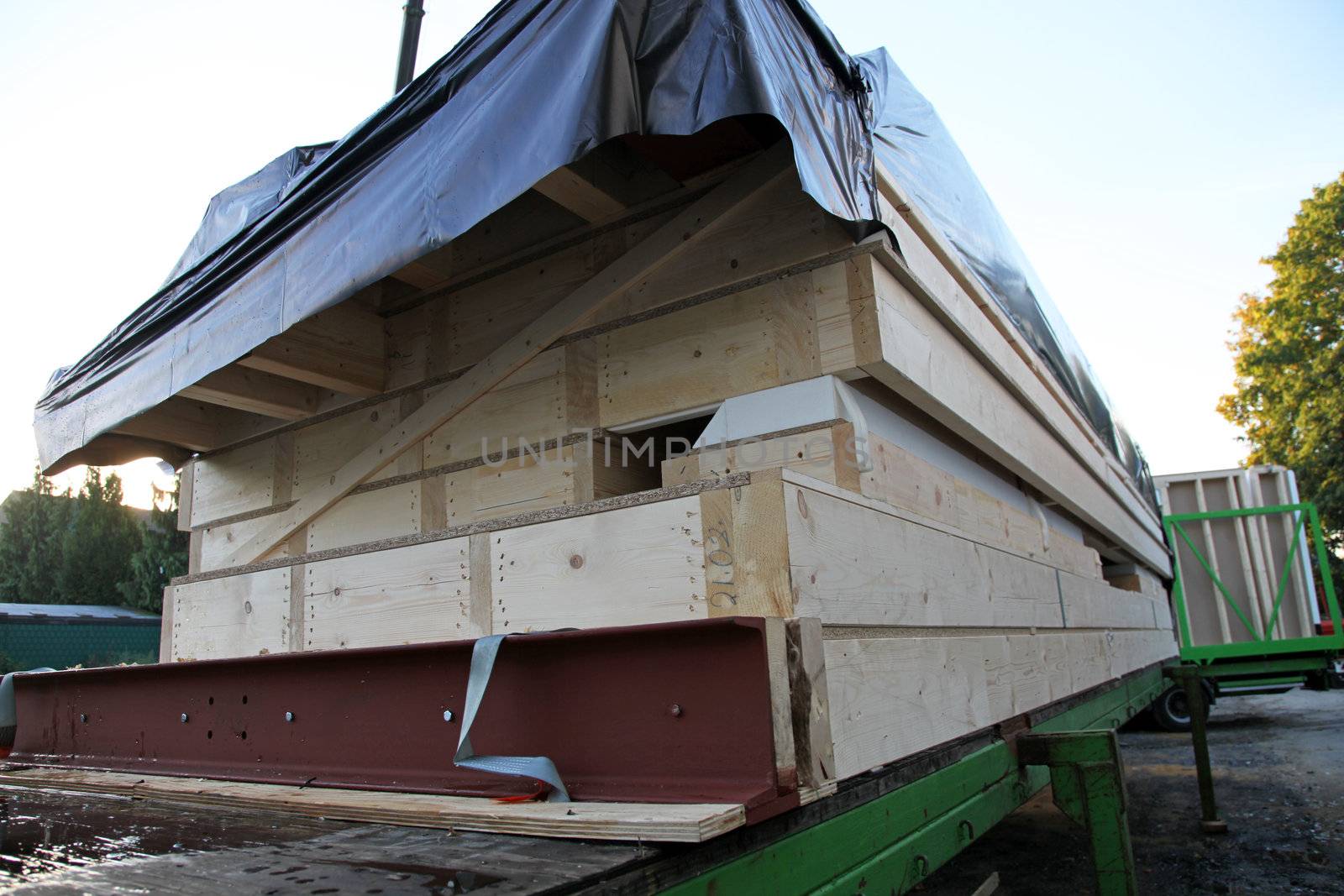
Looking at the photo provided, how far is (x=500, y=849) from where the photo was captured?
1.47m

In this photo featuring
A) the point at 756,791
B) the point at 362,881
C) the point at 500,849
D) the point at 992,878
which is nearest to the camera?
the point at 362,881

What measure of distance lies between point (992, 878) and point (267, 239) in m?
3.47

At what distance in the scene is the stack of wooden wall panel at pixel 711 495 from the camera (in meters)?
2.27

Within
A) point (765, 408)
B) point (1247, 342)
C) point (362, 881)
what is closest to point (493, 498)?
point (765, 408)

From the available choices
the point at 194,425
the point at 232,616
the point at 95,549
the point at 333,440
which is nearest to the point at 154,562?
the point at 95,549

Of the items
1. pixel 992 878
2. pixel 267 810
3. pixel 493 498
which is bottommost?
pixel 992 878

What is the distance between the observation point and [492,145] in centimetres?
285

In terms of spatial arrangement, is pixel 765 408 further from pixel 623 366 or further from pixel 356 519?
pixel 356 519

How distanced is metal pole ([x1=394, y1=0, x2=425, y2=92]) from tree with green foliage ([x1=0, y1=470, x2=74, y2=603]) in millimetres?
28232

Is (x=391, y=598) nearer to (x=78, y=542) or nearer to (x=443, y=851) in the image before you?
(x=443, y=851)

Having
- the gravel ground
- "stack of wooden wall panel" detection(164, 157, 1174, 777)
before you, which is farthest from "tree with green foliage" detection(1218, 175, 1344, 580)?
"stack of wooden wall panel" detection(164, 157, 1174, 777)

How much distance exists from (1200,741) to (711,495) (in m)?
5.13

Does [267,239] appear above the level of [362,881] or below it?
above

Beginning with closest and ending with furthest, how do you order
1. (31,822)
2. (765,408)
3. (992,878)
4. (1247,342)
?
(31,822)
(992,878)
(765,408)
(1247,342)
